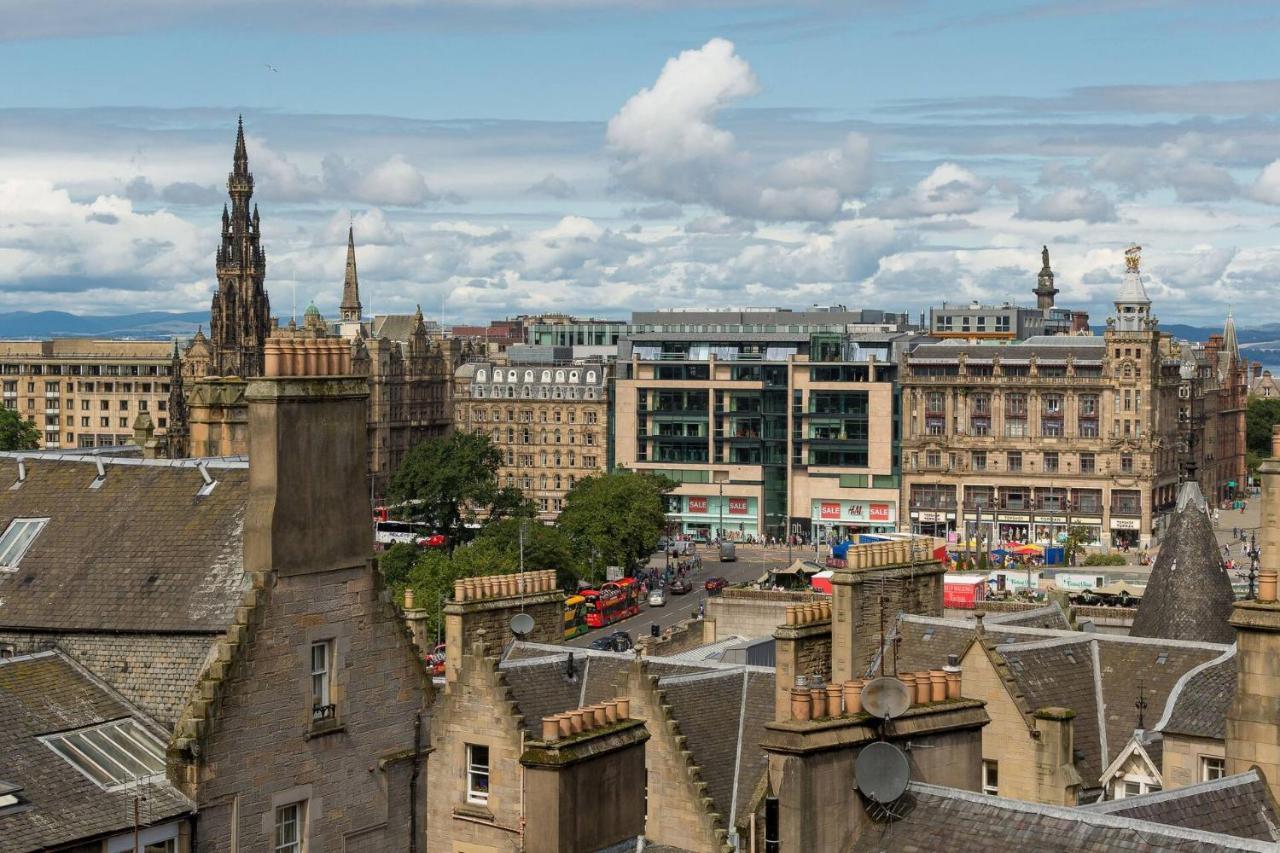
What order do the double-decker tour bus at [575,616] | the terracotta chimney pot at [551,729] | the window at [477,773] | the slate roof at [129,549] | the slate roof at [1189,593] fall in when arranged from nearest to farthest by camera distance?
1. the terracotta chimney pot at [551,729]
2. the window at [477,773]
3. the slate roof at [129,549]
4. the slate roof at [1189,593]
5. the double-decker tour bus at [575,616]

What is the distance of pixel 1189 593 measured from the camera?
4794 centimetres

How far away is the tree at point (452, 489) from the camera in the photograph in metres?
174

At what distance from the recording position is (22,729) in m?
33.2

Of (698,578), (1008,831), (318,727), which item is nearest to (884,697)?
(1008,831)

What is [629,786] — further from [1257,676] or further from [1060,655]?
[1060,655]

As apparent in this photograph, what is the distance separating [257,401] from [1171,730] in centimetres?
1704

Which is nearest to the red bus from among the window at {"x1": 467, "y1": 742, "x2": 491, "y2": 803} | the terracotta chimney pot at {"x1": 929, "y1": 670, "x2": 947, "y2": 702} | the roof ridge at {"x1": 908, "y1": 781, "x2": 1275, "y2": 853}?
the window at {"x1": 467, "y1": 742, "x2": 491, "y2": 803}

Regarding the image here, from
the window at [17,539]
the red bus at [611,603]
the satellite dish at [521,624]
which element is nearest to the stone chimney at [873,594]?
the satellite dish at [521,624]

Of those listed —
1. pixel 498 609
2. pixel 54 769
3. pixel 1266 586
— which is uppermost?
pixel 1266 586

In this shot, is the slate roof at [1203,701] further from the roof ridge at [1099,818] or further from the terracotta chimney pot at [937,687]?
the terracotta chimney pot at [937,687]

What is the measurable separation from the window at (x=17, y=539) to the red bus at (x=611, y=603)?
93.3 metres

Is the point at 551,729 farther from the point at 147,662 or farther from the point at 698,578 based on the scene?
the point at 698,578

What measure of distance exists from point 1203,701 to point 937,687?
14217 mm

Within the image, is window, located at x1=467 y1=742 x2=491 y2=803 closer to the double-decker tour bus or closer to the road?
the road
